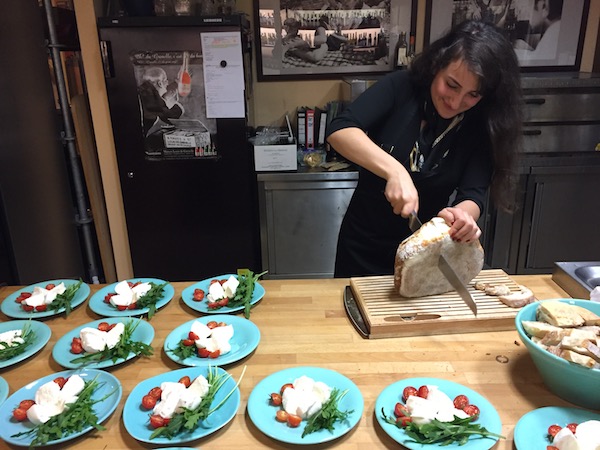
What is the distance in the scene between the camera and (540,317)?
117cm

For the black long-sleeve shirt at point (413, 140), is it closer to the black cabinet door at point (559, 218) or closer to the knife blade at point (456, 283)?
the knife blade at point (456, 283)

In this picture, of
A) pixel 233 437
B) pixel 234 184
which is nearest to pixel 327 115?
pixel 234 184

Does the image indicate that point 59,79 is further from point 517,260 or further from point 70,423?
point 517,260

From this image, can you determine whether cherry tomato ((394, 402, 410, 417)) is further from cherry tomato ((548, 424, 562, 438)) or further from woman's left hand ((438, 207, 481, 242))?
woman's left hand ((438, 207, 481, 242))

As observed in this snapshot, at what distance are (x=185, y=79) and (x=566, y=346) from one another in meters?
2.40

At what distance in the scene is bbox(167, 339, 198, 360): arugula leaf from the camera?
121 cm

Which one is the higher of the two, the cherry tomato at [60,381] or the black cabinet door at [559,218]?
the cherry tomato at [60,381]

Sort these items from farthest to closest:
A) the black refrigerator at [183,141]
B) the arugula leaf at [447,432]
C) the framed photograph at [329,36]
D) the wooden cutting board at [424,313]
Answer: the framed photograph at [329,36] → the black refrigerator at [183,141] → the wooden cutting board at [424,313] → the arugula leaf at [447,432]

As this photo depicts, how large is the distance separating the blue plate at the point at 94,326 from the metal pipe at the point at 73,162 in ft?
6.09

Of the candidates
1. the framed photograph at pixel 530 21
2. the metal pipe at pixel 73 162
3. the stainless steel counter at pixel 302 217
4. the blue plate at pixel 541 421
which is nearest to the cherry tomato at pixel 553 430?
the blue plate at pixel 541 421

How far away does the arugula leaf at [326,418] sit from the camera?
0.96 metres

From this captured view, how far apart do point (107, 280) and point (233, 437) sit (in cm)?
266

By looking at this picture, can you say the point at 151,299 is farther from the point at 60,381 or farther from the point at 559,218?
the point at 559,218

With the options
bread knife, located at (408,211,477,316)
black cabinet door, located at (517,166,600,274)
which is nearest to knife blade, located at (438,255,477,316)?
bread knife, located at (408,211,477,316)
